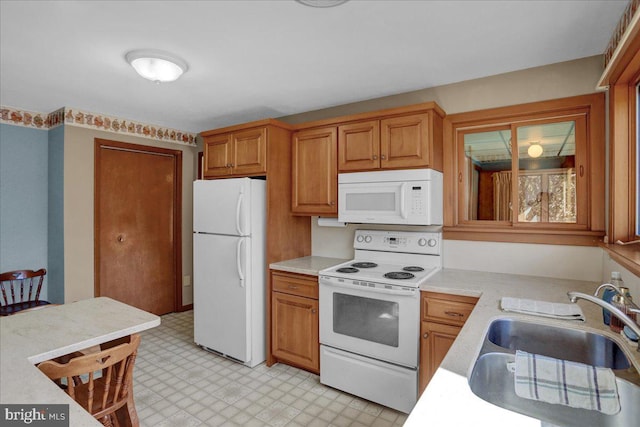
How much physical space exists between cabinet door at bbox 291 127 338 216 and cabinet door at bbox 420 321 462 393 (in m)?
1.20

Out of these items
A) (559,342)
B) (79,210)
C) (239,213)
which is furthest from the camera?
(79,210)

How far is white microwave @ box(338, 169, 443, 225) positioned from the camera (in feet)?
8.04

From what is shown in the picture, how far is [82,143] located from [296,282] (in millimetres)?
2653

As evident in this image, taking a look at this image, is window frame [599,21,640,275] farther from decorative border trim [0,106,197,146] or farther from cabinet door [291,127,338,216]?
decorative border trim [0,106,197,146]

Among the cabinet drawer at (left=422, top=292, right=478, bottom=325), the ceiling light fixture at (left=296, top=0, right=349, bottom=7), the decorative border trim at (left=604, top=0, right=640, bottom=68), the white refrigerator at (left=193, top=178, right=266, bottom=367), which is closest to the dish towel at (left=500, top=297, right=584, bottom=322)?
the cabinet drawer at (left=422, top=292, right=478, bottom=325)

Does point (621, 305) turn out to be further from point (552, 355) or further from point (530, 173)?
point (530, 173)

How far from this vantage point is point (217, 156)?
11.1 feet

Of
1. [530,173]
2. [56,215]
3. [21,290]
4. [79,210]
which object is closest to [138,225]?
[79,210]

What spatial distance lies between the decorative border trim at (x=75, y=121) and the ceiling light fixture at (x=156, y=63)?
164cm

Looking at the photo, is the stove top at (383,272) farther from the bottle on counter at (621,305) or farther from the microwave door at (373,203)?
the bottle on counter at (621,305)

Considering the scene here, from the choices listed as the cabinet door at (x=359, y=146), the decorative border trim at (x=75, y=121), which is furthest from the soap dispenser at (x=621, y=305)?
the decorative border trim at (x=75, y=121)

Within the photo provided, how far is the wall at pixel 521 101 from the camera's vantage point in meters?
2.24

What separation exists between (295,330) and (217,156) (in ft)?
5.99

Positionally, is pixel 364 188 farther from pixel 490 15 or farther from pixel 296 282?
pixel 490 15
